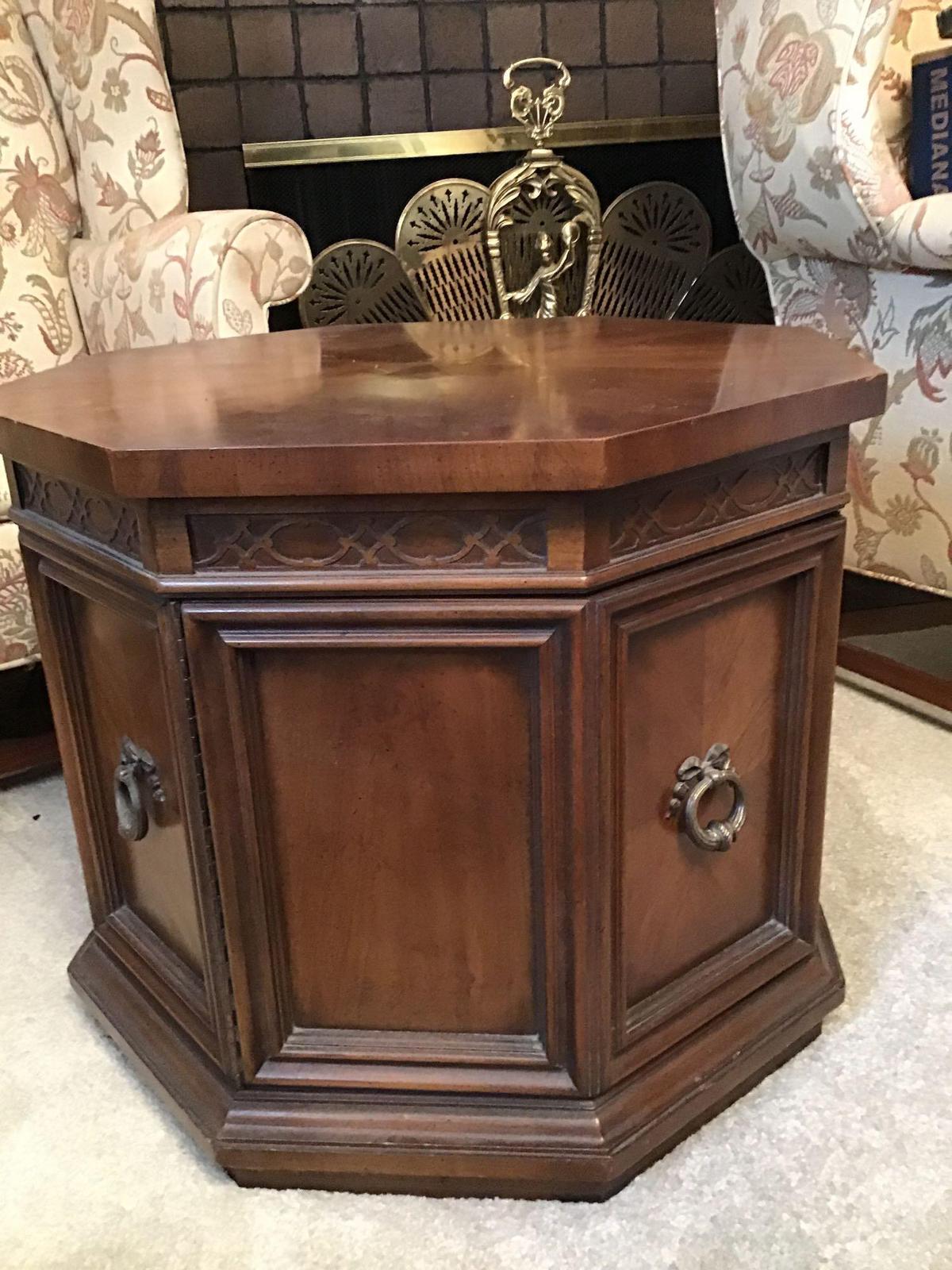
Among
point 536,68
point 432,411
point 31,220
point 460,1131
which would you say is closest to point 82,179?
point 31,220

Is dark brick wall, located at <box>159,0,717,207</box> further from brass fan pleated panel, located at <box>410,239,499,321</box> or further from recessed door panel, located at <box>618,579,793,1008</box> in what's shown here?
recessed door panel, located at <box>618,579,793,1008</box>

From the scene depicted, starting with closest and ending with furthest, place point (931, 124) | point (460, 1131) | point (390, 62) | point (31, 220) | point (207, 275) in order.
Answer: point (460, 1131)
point (207, 275)
point (931, 124)
point (31, 220)
point (390, 62)

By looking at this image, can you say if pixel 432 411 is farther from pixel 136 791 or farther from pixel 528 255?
pixel 528 255


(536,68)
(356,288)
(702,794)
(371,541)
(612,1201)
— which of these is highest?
(536,68)

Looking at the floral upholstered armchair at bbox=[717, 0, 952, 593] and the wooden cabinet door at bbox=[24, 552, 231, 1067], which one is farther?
the floral upholstered armchair at bbox=[717, 0, 952, 593]

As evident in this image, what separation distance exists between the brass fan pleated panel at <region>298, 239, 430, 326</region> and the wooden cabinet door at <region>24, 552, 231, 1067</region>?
3.74 ft

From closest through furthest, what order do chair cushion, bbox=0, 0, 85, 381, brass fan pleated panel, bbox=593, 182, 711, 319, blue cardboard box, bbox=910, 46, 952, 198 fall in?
blue cardboard box, bbox=910, 46, 952, 198 < chair cushion, bbox=0, 0, 85, 381 < brass fan pleated panel, bbox=593, 182, 711, 319

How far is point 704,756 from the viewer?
0.76m

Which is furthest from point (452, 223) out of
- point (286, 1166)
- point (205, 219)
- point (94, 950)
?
point (286, 1166)

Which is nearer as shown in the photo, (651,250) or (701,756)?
(701,756)

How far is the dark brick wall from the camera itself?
179cm

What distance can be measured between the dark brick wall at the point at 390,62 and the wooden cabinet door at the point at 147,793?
1264 millimetres

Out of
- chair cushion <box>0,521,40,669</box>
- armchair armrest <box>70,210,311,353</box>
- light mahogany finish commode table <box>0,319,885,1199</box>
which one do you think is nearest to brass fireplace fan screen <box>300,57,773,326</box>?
armchair armrest <box>70,210,311,353</box>

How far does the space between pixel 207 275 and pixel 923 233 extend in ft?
2.58
